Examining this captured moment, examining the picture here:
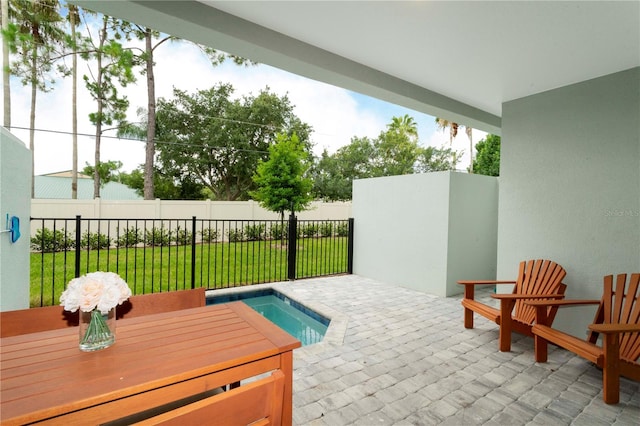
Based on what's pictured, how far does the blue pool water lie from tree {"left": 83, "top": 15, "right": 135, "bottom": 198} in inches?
392

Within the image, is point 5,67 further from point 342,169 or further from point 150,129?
point 342,169

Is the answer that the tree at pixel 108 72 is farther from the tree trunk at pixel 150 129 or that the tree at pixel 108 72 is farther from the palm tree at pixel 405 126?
the palm tree at pixel 405 126

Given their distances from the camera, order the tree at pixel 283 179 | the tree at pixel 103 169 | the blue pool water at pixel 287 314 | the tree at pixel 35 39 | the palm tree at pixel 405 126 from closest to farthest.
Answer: the blue pool water at pixel 287 314 < the tree at pixel 283 179 < the tree at pixel 35 39 < the tree at pixel 103 169 < the palm tree at pixel 405 126

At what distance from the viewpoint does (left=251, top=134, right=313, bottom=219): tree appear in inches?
356

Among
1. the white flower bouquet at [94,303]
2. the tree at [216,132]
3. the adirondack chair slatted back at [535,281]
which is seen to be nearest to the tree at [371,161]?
the tree at [216,132]

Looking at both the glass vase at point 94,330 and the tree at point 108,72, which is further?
the tree at point 108,72

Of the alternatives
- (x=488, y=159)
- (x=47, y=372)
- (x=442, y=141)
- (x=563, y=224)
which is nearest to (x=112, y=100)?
(x=47, y=372)

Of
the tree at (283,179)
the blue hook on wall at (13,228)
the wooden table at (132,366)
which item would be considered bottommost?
the wooden table at (132,366)

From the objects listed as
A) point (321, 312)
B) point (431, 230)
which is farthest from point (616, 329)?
point (431, 230)

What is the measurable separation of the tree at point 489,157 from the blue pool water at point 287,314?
37.8 ft

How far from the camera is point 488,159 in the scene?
13.3 meters

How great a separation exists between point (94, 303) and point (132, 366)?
0.33 m

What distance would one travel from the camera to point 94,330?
1354mm

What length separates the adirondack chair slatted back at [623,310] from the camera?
2.52m
